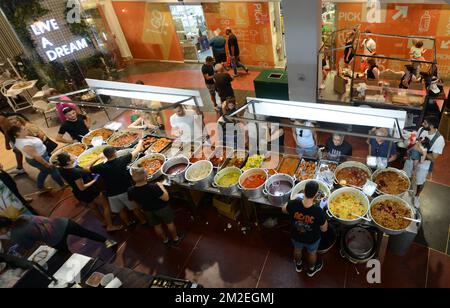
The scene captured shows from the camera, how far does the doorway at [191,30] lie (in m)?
11.8

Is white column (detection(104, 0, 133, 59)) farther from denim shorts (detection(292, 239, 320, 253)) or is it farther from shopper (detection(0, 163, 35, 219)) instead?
denim shorts (detection(292, 239, 320, 253))

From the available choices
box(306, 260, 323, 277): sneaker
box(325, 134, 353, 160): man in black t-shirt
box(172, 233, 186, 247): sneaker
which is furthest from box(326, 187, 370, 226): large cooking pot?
box(172, 233, 186, 247): sneaker

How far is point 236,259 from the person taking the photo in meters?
4.85

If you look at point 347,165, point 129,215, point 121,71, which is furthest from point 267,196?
point 121,71

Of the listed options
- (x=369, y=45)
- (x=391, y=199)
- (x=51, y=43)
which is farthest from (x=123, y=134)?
(x=369, y=45)

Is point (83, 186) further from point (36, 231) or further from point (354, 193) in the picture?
point (354, 193)

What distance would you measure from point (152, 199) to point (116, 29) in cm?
1186

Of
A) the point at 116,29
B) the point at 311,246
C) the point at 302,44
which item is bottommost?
the point at 311,246

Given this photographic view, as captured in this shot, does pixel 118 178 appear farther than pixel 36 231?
Yes

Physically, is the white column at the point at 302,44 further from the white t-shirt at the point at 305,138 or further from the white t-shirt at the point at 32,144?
the white t-shirt at the point at 32,144

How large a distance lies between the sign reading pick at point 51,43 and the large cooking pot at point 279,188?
882cm

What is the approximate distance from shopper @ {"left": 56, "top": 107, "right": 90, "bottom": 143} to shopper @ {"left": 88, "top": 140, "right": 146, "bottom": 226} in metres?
1.26

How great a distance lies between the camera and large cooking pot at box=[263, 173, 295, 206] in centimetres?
434
